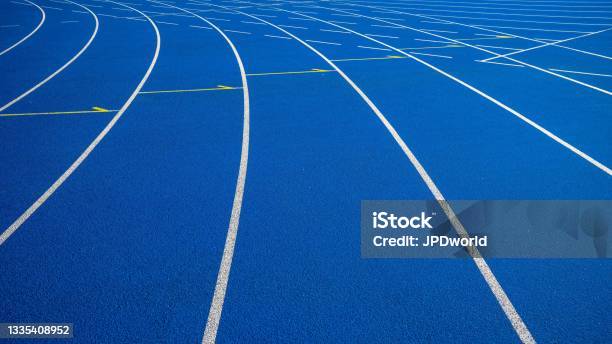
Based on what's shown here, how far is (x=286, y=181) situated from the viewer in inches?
199

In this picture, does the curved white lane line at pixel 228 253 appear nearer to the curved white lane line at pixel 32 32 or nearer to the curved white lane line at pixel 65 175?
the curved white lane line at pixel 65 175

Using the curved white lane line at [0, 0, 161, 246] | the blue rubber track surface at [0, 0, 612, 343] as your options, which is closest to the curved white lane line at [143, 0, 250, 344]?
the blue rubber track surface at [0, 0, 612, 343]

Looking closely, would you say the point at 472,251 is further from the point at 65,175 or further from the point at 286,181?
the point at 65,175

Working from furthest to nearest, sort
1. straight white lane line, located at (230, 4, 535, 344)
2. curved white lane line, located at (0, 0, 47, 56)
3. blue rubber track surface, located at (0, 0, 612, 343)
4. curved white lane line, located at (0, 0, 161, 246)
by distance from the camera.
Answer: curved white lane line, located at (0, 0, 47, 56)
curved white lane line, located at (0, 0, 161, 246)
blue rubber track surface, located at (0, 0, 612, 343)
straight white lane line, located at (230, 4, 535, 344)

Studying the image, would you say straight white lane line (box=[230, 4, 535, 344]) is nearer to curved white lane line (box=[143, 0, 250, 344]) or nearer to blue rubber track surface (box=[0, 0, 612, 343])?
blue rubber track surface (box=[0, 0, 612, 343])

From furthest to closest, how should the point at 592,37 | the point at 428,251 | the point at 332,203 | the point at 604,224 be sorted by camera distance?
the point at 592,37 < the point at 332,203 < the point at 604,224 < the point at 428,251

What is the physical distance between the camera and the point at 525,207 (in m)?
4.49

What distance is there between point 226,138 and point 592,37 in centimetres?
1122

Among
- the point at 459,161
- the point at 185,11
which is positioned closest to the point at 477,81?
the point at 459,161

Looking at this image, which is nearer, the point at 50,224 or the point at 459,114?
the point at 50,224

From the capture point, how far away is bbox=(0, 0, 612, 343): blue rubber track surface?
327cm

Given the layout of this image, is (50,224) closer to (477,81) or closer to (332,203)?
(332,203)

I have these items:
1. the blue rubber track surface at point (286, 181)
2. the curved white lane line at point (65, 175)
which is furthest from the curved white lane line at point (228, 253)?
the curved white lane line at point (65, 175)

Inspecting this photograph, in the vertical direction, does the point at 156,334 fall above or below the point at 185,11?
below
